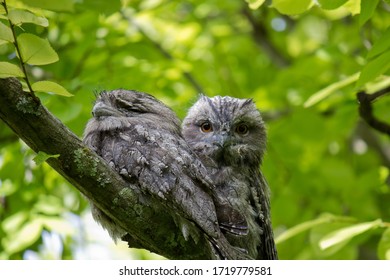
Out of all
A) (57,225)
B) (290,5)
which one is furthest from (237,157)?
(57,225)

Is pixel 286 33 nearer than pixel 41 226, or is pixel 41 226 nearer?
pixel 41 226

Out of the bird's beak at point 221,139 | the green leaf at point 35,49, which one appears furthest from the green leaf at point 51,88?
the bird's beak at point 221,139

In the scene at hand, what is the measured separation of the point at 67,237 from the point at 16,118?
7.47 ft

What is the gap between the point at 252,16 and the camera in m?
6.57

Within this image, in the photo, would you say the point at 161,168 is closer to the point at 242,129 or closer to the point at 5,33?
the point at 5,33

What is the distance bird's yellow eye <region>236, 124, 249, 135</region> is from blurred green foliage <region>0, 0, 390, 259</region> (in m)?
0.39

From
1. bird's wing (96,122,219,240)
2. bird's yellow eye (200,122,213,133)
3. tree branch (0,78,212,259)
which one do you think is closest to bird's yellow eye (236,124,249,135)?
bird's yellow eye (200,122,213,133)

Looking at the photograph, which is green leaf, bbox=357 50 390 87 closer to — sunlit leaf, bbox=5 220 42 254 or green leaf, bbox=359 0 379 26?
green leaf, bbox=359 0 379 26

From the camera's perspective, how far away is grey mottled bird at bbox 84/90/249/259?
257 centimetres

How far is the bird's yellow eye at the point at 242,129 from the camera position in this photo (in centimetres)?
362

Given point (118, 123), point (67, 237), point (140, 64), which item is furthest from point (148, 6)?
point (118, 123)

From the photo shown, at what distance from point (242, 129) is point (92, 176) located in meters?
1.46

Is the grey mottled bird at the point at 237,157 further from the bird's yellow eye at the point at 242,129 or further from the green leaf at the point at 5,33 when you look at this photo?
the green leaf at the point at 5,33
